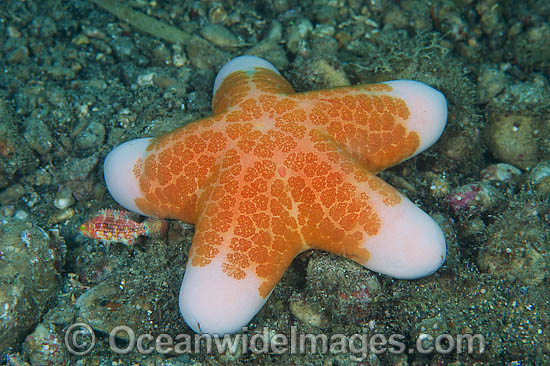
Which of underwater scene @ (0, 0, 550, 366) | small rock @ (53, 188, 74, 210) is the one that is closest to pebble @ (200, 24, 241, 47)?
underwater scene @ (0, 0, 550, 366)

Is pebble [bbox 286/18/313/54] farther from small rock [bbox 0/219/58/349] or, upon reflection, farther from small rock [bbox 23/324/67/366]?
small rock [bbox 23/324/67/366]

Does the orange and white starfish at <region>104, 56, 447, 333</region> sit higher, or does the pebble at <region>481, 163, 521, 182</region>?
the orange and white starfish at <region>104, 56, 447, 333</region>

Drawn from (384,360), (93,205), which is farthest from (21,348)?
Result: (384,360)

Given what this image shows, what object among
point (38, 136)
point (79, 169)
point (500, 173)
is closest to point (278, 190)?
point (79, 169)

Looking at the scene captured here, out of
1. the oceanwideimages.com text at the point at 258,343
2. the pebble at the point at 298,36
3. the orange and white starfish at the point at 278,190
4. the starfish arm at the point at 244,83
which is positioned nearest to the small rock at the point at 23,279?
the oceanwideimages.com text at the point at 258,343

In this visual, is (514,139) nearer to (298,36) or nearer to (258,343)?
(298,36)

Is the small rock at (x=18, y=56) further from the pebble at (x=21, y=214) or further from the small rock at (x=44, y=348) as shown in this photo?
the small rock at (x=44, y=348)
